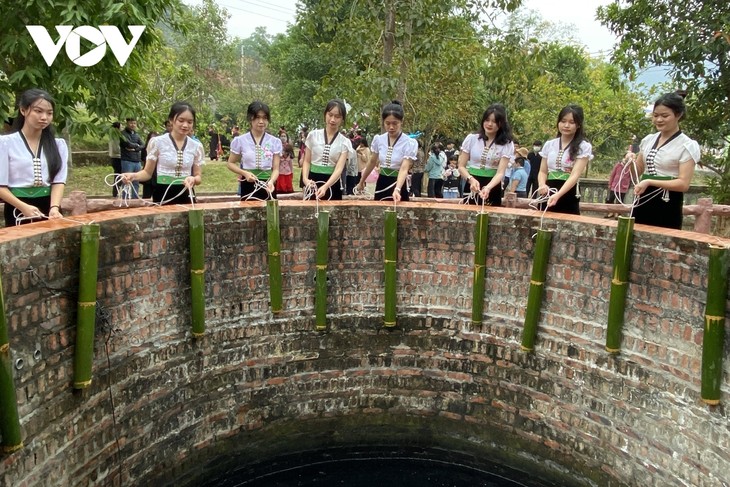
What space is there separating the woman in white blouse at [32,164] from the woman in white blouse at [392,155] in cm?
261

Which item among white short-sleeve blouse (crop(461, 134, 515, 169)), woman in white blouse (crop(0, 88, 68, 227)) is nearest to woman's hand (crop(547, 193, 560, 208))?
white short-sleeve blouse (crop(461, 134, 515, 169))

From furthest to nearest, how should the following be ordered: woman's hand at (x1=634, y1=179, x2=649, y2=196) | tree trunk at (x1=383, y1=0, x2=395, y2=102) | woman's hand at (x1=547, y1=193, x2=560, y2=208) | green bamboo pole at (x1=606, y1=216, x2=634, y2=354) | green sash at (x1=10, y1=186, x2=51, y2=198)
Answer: tree trunk at (x1=383, y1=0, x2=395, y2=102) → woman's hand at (x1=547, y1=193, x2=560, y2=208) → woman's hand at (x1=634, y1=179, x2=649, y2=196) → green bamboo pole at (x1=606, y1=216, x2=634, y2=354) → green sash at (x1=10, y1=186, x2=51, y2=198)

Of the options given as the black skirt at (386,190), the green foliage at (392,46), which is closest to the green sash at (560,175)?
the black skirt at (386,190)

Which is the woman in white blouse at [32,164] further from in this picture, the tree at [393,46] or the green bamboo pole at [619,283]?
the tree at [393,46]

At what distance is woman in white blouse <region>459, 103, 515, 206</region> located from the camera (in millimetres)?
5500

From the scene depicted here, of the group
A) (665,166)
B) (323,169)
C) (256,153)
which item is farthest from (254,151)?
(665,166)

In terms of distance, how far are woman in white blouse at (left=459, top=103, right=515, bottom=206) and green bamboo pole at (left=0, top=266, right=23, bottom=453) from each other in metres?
3.66

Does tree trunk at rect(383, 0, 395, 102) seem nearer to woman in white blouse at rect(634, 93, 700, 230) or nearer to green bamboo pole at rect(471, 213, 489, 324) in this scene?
green bamboo pole at rect(471, 213, 489, 324)

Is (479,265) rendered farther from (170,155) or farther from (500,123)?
(170,155)

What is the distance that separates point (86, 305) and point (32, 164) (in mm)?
1099

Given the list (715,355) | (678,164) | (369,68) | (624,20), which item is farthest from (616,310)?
(624,20)

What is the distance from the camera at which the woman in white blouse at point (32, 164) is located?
12.7 ft

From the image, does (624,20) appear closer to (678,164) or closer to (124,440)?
(678,164)

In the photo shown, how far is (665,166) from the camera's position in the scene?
450 centimetres
